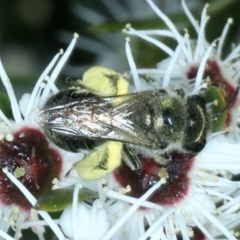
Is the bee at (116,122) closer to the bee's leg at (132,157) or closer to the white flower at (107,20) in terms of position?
the bee's leg at (132,157)

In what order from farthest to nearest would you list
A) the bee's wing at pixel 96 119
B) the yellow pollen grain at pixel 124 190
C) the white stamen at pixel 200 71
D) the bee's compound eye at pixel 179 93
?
the white stamen at pixel 200 71, the yellow pollen grain at pixel 124 190, the bee's compound eye at pixel 179 93, the bee's wing at pixel 96 119

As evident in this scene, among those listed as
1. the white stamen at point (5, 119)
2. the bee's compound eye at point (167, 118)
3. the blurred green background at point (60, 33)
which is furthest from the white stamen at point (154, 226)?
the blurred green background at point (60, 33)

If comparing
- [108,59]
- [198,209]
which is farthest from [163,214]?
[108,59]

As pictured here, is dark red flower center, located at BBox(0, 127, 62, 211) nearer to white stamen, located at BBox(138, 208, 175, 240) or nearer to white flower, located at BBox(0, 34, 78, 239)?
white flower, located at BBox(0, 34, 78, 239)

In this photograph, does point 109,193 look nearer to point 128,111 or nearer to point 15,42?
point 128,111

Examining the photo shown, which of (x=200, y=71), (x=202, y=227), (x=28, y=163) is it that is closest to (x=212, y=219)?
(x=202, y=227)

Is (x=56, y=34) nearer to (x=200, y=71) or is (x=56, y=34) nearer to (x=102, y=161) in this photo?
(x=200, y=71)
